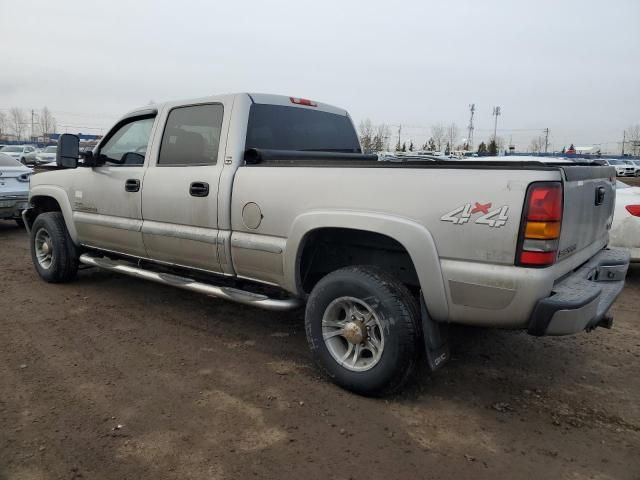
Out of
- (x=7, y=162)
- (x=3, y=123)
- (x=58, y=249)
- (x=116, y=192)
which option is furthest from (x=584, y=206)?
(x=3, y=123)

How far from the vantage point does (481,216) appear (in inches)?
103

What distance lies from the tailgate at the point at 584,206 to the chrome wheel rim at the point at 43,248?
5.27 metres

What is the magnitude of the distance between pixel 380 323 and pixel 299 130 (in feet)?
6.96

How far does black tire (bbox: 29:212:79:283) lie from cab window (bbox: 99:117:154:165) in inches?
43.4

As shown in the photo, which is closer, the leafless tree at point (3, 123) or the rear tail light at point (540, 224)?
the rear tail light at point (540, 224)

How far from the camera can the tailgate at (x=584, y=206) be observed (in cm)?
272

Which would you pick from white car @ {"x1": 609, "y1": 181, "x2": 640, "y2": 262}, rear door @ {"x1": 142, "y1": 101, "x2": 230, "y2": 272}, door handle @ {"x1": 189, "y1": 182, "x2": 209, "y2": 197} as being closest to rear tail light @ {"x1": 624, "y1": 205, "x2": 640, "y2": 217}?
white car @ {"x1": 609, "y1": 181, "x2": 640, "y2": 262}

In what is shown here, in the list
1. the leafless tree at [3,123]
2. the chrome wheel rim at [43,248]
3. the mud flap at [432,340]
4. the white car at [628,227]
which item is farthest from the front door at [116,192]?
the leafless tree at [3,123]

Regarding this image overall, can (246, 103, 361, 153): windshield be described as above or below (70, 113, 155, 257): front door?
above

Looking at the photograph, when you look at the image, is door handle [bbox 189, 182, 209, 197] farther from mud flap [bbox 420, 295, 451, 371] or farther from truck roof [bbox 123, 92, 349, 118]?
mud flap [bbox 420, 295, 451, 371]

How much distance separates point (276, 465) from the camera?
2506 mm

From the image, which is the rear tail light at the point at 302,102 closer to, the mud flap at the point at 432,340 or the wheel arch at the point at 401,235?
the wheel arch at the point at 401,235

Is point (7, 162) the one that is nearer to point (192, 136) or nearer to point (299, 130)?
point (192, 136)

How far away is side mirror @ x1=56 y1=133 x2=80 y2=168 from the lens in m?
4.87
